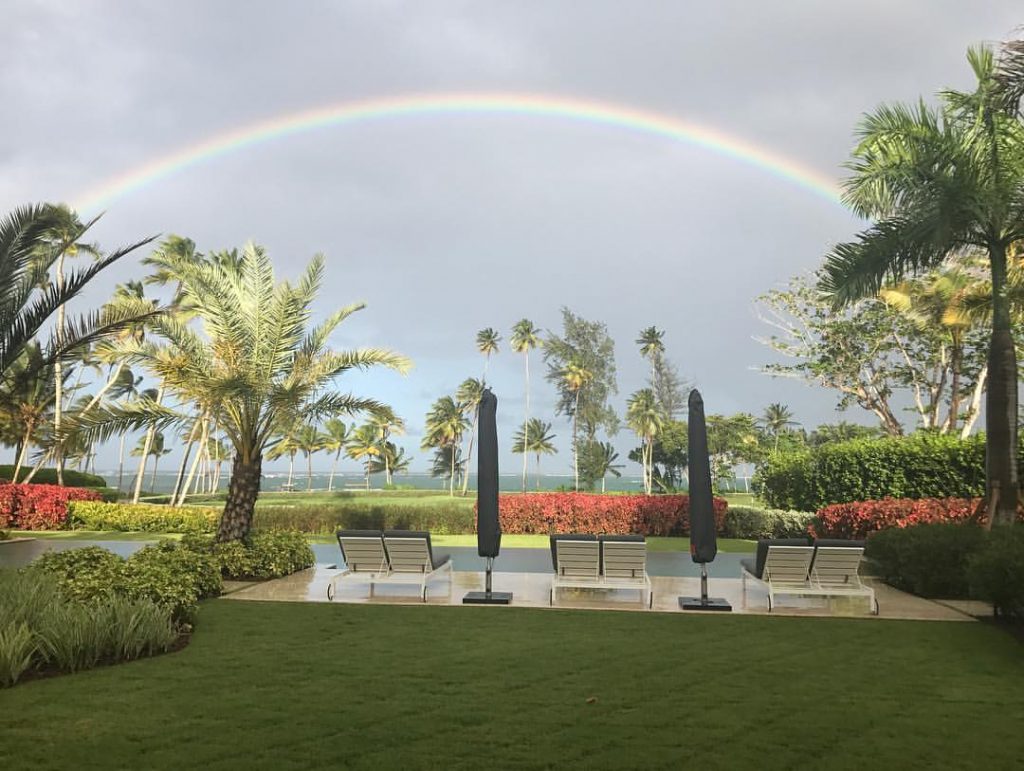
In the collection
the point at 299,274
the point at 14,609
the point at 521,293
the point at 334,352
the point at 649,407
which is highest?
the point at 521,293

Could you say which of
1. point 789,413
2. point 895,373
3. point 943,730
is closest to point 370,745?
point 943,730

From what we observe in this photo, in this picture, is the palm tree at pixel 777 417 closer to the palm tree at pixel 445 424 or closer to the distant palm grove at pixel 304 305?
the palm tree at pixel 445 424

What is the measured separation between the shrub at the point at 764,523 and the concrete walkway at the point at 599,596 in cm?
739

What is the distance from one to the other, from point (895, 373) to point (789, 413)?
57980 mm

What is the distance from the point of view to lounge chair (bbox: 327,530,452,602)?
9000mm

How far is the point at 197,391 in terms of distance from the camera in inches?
446

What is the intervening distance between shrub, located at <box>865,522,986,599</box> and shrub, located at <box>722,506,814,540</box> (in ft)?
23.5

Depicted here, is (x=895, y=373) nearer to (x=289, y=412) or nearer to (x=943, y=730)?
(x=289, y=412)

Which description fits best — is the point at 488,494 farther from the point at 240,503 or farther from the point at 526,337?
the point at 526,337

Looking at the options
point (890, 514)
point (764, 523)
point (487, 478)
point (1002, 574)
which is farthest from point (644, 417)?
point (1002, 574)

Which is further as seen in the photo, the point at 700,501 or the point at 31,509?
the point at 31,509

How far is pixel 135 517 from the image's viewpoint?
20.3 m

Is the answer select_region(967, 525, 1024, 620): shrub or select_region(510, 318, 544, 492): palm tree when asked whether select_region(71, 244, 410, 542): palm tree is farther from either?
select_region(510, 318, 544, 492): palm tree

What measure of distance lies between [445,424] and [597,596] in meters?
67.6
